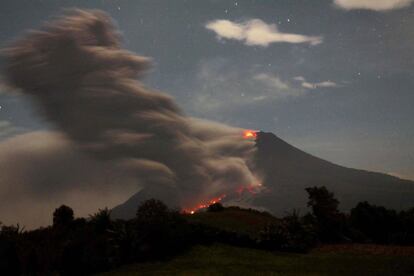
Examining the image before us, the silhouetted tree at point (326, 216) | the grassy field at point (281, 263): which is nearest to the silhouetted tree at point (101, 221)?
the grassy field at point (281, 263)

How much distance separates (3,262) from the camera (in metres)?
22.0

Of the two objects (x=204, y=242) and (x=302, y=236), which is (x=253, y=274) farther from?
(x=302, y=236)

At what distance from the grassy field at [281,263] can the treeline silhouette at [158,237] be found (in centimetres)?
97

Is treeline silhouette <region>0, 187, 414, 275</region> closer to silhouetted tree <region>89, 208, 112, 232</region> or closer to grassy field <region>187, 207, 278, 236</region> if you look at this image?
silhouetted tree <region>89, 208, 112, 232</region>

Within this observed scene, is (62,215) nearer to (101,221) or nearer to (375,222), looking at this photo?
(101,221)

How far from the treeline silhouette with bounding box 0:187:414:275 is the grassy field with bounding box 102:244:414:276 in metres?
A: 0.97

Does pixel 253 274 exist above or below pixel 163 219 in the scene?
below

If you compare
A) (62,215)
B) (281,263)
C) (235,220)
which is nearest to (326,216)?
(235,220)

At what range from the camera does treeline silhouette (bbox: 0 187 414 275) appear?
2136 cm

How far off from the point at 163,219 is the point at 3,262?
8.07 metres

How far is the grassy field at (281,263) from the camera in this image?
1827cm

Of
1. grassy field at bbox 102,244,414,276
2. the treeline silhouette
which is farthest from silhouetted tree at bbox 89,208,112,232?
grassy field at bbox 102,244,414,276

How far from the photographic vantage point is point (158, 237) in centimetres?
2214

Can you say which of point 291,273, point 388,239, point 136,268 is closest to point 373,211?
point 388,239
